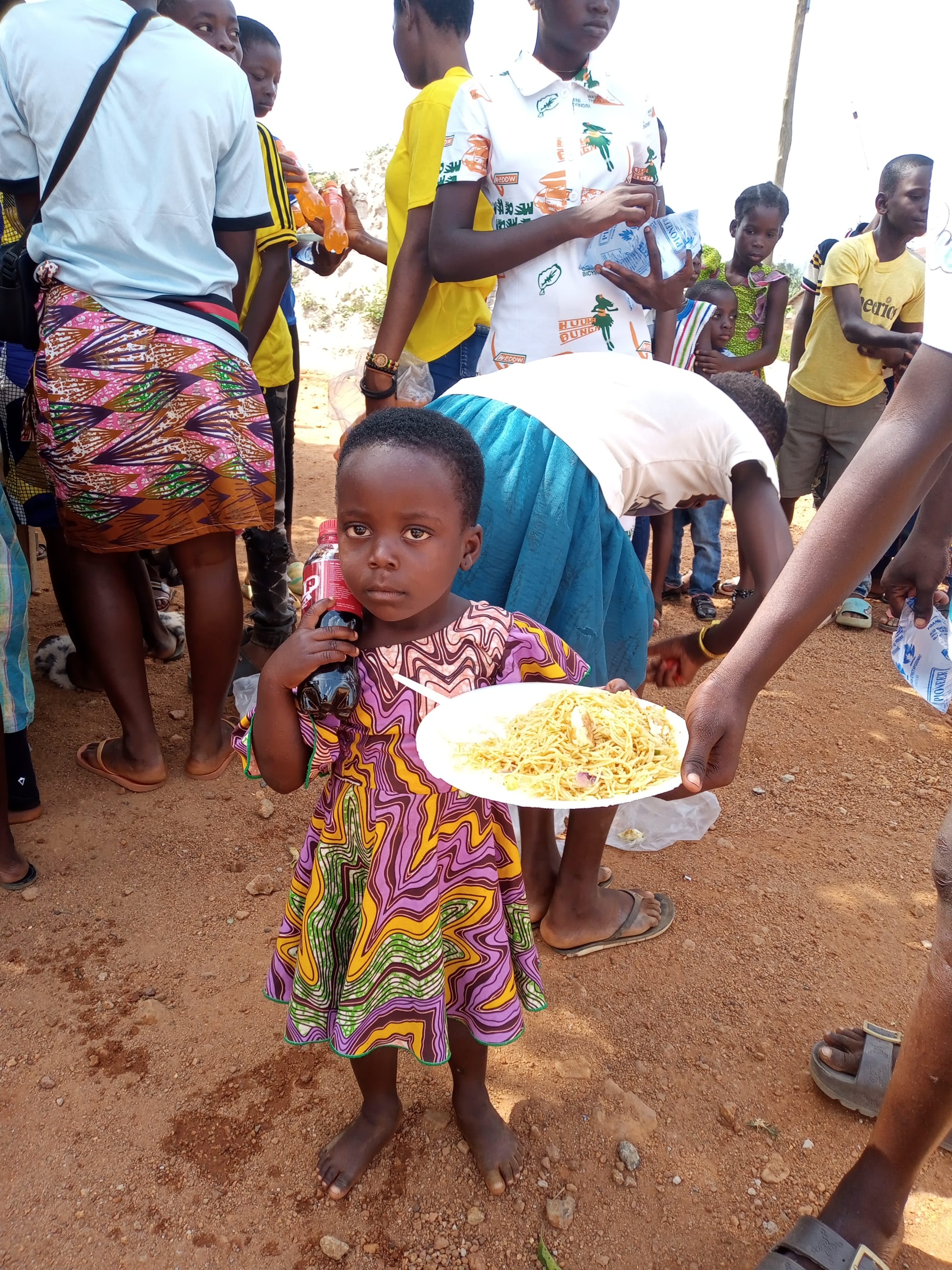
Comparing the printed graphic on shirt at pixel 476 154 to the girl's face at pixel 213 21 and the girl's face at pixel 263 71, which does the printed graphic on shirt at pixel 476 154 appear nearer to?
the girl's face at pixel 213 21

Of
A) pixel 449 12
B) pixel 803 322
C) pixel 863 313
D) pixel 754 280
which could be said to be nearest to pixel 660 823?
pixel 449 12

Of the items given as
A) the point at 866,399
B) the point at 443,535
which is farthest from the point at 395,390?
the point at 866,399

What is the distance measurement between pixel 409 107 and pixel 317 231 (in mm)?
1347


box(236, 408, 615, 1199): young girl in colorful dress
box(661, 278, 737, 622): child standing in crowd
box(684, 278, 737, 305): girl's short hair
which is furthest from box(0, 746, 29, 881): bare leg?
box(684, 278, 737, 305): girl's short hair

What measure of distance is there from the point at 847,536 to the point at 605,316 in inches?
58.6

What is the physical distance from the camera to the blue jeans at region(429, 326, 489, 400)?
3.19 metres

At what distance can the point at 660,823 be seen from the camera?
2975mm

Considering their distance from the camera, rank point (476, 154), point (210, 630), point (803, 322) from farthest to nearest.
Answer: point (803, 322), point (210, 630), point (476, 154)

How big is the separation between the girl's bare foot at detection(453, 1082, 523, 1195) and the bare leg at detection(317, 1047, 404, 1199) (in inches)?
5.6

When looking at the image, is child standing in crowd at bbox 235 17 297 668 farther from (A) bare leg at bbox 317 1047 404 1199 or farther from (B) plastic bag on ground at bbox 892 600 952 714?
(B) plastic bag on ground at bbox 892 600 952 714

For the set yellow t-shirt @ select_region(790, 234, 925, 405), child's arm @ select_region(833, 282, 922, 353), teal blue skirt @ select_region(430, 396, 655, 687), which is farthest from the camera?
yellow t-shirt @ select_region(790, 234, 925, 405)

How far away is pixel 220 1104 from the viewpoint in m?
1.89

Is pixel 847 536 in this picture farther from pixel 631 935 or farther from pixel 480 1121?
pixel 631 935

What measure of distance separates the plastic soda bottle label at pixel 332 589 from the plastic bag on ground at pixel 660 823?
155cm
